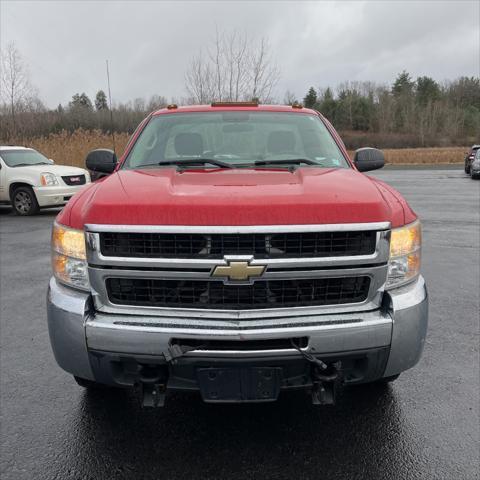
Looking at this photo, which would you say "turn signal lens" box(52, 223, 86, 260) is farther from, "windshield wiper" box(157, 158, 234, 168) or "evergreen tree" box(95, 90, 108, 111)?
"evergreen tree" box(95, 90, 108, 111)

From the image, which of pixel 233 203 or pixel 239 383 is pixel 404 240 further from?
pixel 239 383

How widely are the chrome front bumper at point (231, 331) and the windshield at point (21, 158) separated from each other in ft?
37.1

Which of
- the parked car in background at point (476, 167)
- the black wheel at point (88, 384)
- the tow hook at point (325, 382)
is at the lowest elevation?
the parked car in background at point (476, 167)

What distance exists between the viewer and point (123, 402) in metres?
3.01

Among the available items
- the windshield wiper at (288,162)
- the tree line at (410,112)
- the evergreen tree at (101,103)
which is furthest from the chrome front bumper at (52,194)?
the tree line at (410,112)

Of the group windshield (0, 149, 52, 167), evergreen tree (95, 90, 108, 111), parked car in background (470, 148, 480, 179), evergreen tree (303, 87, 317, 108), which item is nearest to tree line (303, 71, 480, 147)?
evergreen tree (303, 87, 317, 108)

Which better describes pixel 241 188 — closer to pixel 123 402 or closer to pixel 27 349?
pixel 123 402

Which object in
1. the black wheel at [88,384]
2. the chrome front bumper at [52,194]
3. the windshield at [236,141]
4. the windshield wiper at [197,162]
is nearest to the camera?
the black wheel at [88,384]

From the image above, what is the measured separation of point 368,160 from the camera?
4.05 m

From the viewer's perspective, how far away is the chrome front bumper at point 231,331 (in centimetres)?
218

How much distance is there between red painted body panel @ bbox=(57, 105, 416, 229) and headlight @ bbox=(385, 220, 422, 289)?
0.06m

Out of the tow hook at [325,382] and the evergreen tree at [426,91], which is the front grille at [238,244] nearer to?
the tow hook at [325,382]

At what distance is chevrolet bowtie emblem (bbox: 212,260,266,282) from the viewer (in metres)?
2.20

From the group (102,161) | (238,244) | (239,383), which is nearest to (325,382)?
(239,383)
